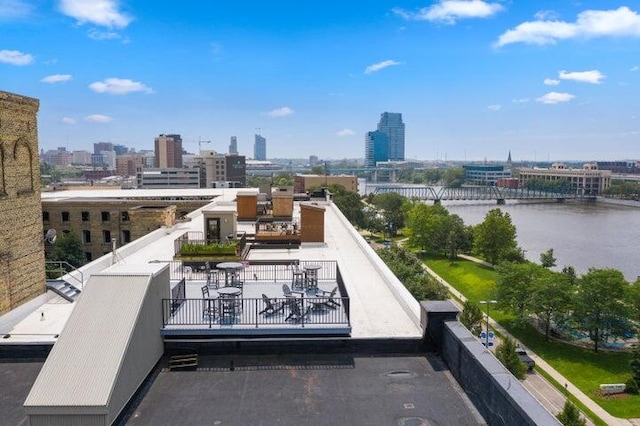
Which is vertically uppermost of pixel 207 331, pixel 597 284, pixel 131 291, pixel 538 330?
pixel 131 291

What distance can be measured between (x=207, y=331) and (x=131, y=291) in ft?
6.82

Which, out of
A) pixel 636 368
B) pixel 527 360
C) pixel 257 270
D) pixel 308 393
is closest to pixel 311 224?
pixel 257 270

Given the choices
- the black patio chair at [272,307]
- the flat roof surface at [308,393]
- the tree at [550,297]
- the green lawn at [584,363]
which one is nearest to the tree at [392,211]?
the green lawn at [584,363]

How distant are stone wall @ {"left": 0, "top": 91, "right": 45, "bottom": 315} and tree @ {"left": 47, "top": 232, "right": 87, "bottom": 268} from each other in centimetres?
2658

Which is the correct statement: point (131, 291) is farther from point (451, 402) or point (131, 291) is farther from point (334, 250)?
point (334, 250)

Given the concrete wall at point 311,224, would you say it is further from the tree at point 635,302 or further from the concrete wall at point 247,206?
the tree at point 635,302

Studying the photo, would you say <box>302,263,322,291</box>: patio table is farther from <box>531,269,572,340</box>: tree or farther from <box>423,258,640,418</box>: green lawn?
<box>531,269,572,340</box>: tree

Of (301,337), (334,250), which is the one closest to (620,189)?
(334,250)

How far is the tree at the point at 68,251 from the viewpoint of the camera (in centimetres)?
4062

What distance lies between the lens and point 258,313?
38.1 feet

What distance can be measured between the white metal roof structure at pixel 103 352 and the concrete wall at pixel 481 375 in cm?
579

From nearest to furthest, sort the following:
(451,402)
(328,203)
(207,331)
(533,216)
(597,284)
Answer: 1. (451,402)
2. (207,331)
3. (597,284)
4. (328,203)
5. (533,216)

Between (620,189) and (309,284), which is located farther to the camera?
(620,189)

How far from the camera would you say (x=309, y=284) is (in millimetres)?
14391
